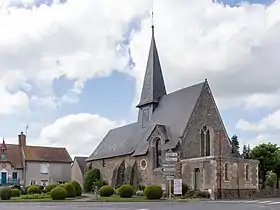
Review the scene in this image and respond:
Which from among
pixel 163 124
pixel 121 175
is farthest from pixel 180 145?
pixel 121 175

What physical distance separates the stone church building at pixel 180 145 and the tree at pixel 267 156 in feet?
28.1

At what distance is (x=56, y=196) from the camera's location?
3922 cm

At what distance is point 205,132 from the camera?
50.3 metres

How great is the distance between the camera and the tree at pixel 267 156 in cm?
6075

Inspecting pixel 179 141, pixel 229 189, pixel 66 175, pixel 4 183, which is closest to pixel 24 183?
pixel 4 183

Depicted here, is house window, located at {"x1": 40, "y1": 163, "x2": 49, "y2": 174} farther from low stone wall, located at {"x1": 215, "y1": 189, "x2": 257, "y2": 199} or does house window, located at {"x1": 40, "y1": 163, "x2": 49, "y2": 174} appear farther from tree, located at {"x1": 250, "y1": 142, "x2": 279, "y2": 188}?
low stone wall, located at {"x1": 215, "y1": 189, "x2": 257, "y2": 199}

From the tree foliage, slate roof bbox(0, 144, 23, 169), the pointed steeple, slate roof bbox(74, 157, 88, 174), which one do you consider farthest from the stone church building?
slate roof bbox(0, 144, 23, 169)

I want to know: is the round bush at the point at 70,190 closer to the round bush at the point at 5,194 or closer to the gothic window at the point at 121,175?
the round bush at the point at 5,194

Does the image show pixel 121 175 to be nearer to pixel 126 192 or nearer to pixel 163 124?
pixel 163 124

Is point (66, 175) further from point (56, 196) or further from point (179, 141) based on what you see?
point (56, 196)

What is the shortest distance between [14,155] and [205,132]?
108ft

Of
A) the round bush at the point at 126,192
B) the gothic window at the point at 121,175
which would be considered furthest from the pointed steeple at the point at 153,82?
the round bush at the point at 126,192

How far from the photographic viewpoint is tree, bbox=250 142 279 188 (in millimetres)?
60750

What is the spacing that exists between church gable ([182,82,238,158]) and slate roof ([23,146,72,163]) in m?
30.5
